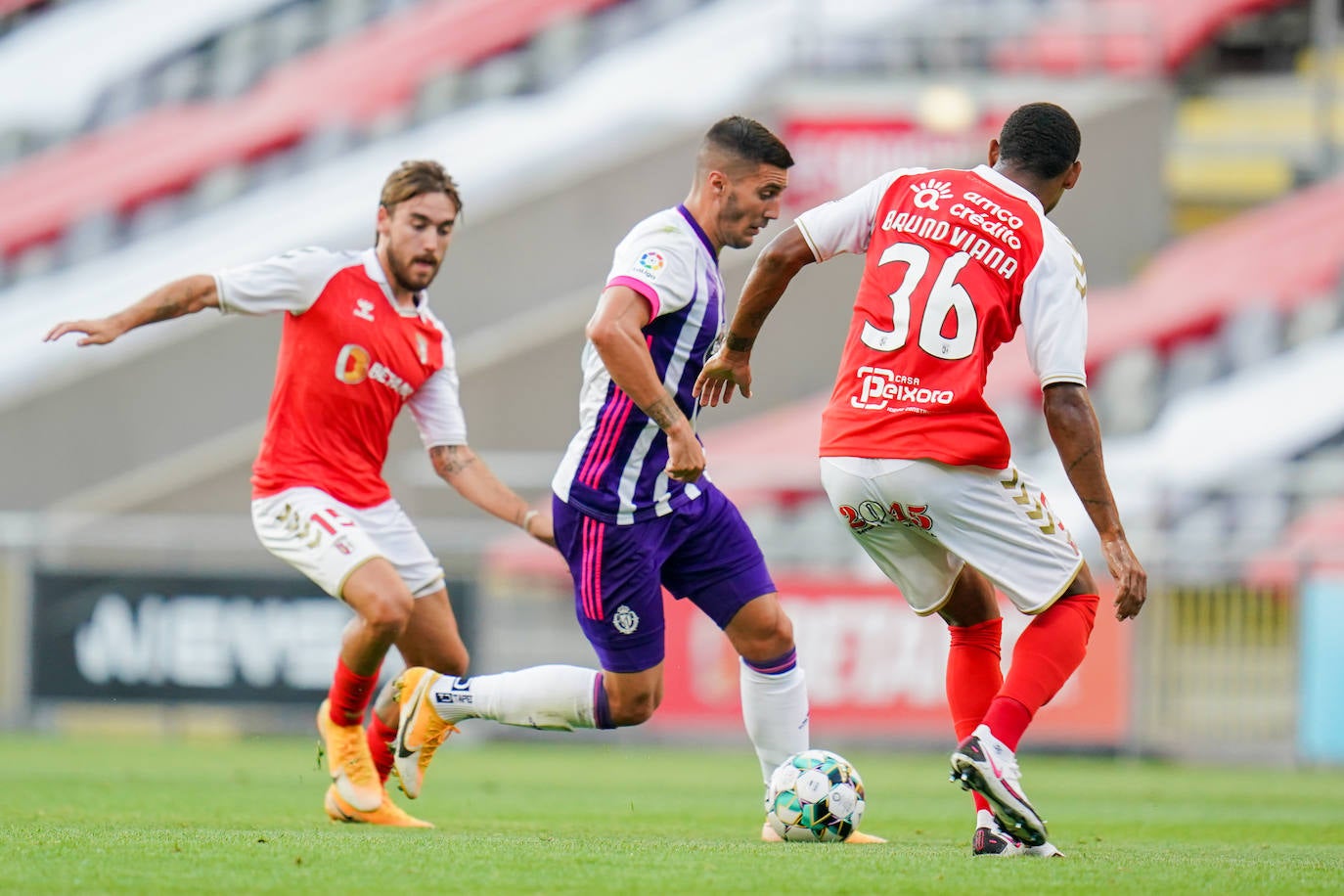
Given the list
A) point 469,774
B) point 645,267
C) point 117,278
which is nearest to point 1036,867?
point 645,267

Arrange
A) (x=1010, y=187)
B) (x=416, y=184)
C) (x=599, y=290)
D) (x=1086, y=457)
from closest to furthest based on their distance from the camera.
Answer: (x=1086, y=457)
(x=1010, y=187)
(x=416, y=184)
(x=599, y=290)

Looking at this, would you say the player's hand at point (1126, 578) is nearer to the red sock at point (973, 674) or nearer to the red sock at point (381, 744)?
the red sock at point (973, 674)

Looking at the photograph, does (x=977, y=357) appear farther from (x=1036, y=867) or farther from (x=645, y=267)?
(x=1036, y=867)

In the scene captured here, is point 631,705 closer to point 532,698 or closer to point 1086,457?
point 532,698

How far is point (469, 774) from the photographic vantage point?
1052 centimetres

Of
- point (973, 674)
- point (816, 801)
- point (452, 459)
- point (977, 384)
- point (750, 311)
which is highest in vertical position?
point (750, 311)

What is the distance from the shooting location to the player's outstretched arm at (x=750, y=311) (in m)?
5.96

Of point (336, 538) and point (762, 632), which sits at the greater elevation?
point (336, 538)

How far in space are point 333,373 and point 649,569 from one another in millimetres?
1632

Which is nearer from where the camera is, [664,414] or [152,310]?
[664,414]

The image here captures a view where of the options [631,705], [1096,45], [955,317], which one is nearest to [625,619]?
[631,705]

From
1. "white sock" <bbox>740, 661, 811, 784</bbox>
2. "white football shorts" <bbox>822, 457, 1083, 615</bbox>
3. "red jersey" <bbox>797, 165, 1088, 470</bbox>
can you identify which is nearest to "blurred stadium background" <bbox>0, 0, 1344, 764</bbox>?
"white sock" <bbox>740, 661, 811, 784</bbox>

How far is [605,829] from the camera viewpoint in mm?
6992

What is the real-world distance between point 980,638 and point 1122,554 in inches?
34.3
